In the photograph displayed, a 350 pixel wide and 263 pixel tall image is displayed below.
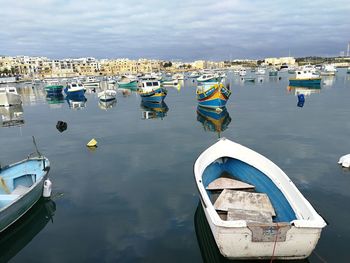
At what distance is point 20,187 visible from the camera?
11.3 metres

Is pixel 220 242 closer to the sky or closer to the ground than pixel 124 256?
closer to the sky

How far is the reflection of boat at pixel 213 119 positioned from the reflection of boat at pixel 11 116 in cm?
1986

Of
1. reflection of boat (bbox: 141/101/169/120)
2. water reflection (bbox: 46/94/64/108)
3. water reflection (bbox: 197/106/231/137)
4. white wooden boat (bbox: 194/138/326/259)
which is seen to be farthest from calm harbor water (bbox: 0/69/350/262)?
water reflection (bbox: 46/94/64/108)

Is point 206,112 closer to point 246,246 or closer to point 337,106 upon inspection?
point 337,106

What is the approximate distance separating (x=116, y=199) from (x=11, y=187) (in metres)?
4.09

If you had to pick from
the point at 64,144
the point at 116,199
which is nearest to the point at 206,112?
the point at 64,144

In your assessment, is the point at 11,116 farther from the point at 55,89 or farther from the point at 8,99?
the point at 55,89

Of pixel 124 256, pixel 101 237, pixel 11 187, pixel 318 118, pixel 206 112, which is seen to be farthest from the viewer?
pixel 206 112

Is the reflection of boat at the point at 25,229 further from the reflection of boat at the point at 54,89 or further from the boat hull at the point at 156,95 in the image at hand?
the reflection of boat at the point at 54,89

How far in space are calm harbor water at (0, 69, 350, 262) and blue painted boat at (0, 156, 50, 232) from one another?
21.1 inches

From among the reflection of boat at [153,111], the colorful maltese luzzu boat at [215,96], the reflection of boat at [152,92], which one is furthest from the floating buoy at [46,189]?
the reflection of boat at [152,92]

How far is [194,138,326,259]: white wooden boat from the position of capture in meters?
6.46

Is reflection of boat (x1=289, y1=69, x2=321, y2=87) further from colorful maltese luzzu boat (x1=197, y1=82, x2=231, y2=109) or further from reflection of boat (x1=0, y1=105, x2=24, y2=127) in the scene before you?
reflection of boat (x1=0, y1=105, x2=24, y2=127)

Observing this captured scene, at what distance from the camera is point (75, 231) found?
30.3 feet
